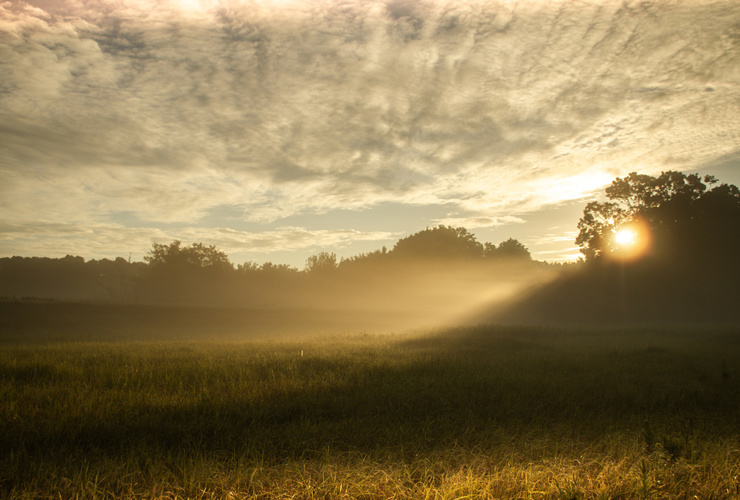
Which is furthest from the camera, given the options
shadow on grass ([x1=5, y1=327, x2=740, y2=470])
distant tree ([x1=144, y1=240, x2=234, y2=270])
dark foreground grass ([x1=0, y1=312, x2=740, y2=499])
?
distant tree ([x1=144, y1=240, x2=234, y2=270])

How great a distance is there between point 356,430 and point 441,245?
230ft

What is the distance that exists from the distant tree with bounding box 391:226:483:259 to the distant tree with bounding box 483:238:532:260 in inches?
83.3

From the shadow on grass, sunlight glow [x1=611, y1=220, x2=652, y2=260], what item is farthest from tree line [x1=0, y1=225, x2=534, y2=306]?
the shadow on grass

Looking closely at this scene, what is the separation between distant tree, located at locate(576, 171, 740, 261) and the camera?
133 ft

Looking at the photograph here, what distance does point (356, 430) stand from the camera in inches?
214

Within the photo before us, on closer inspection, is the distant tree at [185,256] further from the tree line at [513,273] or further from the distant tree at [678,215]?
the distant tree at [678,215]

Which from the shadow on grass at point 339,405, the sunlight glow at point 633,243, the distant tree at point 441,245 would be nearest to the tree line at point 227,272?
the distant tree at point 441,245

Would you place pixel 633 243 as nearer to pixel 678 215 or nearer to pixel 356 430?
pixel 678 215

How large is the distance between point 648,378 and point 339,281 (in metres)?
70.3

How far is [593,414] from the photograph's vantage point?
6.62 meters

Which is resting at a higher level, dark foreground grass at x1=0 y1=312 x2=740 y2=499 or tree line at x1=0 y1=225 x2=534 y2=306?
tree line at x1=0 y1=225 x2=534 y2=306

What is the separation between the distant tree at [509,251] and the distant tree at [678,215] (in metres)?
32.6

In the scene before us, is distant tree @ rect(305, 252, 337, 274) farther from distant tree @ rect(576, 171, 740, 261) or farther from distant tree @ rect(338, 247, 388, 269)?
distant tree @ rect(576, 171, 740, 261)

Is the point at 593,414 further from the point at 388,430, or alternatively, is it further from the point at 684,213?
the point at 684,213
